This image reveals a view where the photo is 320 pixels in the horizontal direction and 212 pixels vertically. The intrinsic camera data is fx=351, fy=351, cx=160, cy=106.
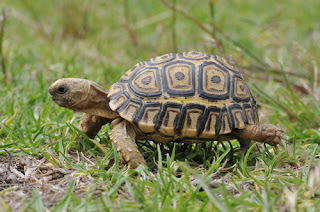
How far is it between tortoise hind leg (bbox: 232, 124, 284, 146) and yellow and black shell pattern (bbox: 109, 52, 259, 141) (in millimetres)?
64

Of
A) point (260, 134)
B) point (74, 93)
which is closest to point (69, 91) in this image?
point (74, 93)

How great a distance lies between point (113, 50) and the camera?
6.79 meters

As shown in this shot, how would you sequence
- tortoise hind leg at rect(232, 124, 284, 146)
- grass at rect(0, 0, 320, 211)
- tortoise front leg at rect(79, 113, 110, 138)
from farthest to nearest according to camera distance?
tortoise front leg at rect(79, 113, 110, 138) < tortoise hind leg at rect(232, 124, 284, 146) < grass at rect(0, 0, 320, 211)

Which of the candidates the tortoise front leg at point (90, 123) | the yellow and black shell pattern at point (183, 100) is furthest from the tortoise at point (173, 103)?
the tortoise front leg at point (90, 123)

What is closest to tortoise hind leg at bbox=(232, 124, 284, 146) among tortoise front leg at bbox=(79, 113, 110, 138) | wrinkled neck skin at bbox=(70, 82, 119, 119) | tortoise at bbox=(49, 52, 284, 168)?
tortoise at bbox=(49, 52, 284, 168)

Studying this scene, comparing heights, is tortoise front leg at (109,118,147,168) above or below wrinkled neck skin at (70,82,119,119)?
below

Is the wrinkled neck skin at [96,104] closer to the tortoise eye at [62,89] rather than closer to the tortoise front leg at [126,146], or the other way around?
the tortoise eye at [62,89]

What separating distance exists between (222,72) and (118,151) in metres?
1.05

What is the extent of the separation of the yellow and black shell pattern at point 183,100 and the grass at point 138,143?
0.66 feet

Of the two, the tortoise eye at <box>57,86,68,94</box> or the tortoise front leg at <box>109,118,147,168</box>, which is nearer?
the tortoise front leg at <box>109,118,147,168</box>

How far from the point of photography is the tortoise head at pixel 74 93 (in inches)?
112

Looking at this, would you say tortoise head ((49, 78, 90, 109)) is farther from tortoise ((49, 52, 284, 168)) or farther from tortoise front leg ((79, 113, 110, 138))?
tortoise front leg ((79, 113, 110, 138))

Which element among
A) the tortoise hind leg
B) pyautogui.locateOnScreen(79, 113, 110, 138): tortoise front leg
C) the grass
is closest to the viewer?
the grass

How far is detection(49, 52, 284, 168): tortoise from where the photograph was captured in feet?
8.75
